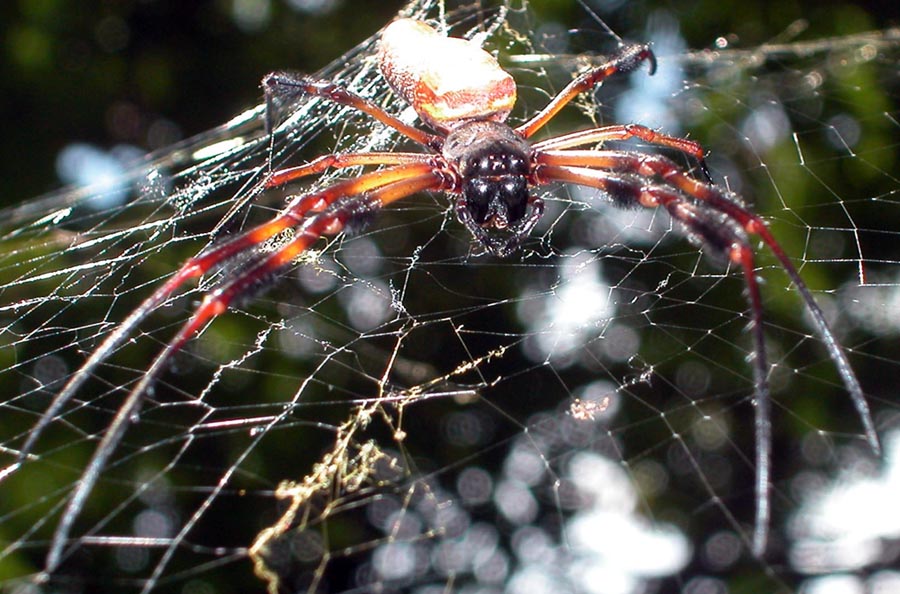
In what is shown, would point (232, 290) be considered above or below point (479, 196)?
above

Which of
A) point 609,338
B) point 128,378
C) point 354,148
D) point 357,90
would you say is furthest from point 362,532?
point 357,90

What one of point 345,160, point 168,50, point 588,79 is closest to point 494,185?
point 345,160

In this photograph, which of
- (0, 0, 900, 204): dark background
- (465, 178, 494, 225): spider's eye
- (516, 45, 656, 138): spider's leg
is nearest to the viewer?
→ (465, 178, 494, 225): spider's eye

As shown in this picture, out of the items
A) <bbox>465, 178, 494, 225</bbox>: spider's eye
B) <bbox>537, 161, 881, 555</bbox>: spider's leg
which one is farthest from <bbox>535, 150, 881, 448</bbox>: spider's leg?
<bbox>465, 178, 494, 225</bbox>: spider's eye

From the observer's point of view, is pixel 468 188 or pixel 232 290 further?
pixel 468 188

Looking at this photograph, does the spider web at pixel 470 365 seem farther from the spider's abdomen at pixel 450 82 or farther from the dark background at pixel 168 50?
the spider's abdomen at pixel 450 82

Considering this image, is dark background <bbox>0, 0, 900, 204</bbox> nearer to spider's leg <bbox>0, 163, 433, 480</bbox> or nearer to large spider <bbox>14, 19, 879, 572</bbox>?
large spider <bbox>14, 19, 879, 572</bbox>

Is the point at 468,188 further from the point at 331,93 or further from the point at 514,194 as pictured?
the point at 331,93
